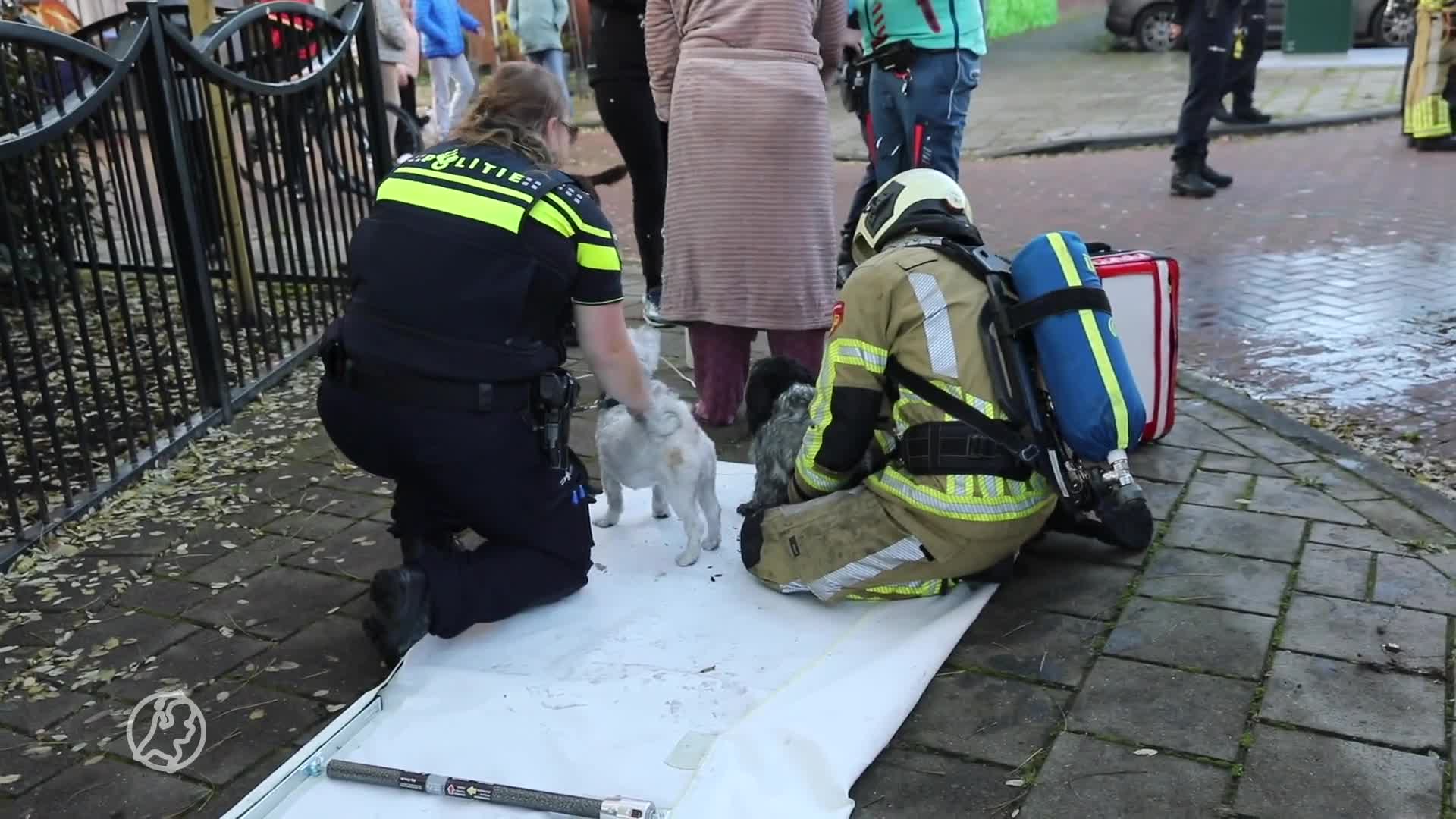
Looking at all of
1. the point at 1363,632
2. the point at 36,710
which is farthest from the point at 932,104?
the point at 36,710

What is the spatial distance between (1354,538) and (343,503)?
3215mm

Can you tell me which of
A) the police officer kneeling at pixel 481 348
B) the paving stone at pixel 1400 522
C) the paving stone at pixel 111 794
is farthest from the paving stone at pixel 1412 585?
the paving stone at pixel 111 794

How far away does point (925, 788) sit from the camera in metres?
2.62

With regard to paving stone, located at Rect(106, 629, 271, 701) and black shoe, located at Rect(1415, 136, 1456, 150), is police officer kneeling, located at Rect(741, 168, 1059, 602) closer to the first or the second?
paving stone, located at Rect(106, 629, 271, 701)

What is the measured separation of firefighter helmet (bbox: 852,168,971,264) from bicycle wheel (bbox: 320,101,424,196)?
3376 millimetres

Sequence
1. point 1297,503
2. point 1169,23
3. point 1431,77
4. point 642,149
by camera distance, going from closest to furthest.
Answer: point 1297,503
point 642,149
point 1431,77
point 1169,23

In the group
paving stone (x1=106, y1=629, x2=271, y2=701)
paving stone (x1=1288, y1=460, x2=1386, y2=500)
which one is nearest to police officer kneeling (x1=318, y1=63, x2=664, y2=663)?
paving stone (x1=106, y1=629, x2=271, y2=701)

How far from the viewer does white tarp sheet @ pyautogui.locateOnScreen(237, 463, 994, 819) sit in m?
2.62

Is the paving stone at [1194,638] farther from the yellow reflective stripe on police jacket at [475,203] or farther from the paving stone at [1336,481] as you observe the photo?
the yellow reflective stripe on police jacket at [475,203]

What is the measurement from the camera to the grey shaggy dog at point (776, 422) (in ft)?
12.0

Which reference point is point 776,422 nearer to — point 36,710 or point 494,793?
point 494,793

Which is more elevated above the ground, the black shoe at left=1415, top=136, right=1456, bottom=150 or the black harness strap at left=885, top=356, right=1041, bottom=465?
the black harness strap at left=885, top=356, right=1041, bottom=465

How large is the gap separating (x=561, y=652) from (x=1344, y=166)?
328 inches

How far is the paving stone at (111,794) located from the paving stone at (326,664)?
41 centimetres
